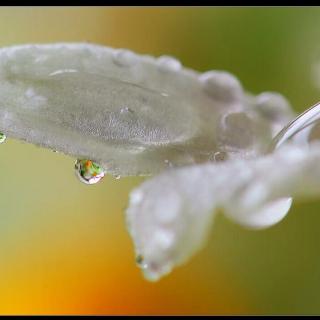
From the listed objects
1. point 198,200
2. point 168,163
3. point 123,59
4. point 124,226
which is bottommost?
point 198,200

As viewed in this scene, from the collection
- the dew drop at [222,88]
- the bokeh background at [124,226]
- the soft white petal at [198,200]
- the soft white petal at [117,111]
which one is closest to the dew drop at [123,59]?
the soft white petal at [117,111]

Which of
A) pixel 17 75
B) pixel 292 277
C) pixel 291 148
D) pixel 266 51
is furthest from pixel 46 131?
pixel 266 51

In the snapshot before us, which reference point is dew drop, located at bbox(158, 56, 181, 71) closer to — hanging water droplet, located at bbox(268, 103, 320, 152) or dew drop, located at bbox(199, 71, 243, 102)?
dew drop, located at bbox(199, 71, 243, 102)

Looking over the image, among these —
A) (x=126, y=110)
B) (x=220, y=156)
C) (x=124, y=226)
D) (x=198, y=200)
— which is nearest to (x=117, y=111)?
(x=126, y=110)

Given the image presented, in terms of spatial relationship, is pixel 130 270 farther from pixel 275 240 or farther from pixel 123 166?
pixel 123 166

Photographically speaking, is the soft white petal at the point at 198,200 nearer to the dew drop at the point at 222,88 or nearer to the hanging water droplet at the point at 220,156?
the hanging water droplet at the point at 220,156

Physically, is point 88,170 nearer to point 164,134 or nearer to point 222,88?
point 164,134
